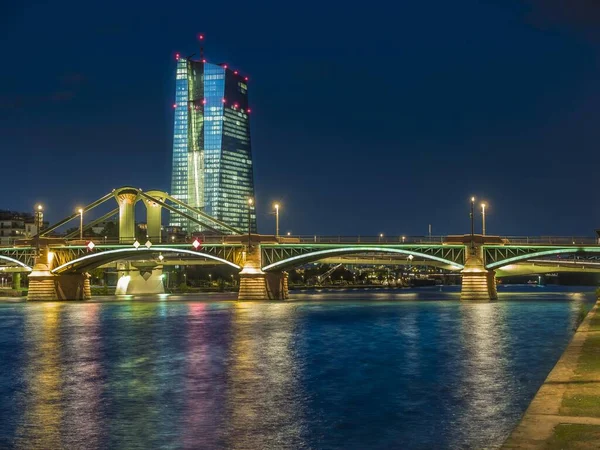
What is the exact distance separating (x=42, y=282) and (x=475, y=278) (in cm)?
5908

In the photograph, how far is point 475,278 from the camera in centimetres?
10106

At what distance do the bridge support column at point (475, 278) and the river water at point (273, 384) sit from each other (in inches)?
1503

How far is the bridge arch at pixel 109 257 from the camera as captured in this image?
353 feet

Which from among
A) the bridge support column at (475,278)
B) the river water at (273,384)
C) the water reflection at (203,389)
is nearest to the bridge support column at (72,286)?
the bridge support column at (475,278)

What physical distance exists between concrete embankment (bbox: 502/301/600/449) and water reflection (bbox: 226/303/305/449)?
5940 millimetres

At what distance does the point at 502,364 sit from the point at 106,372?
16683 millimetres

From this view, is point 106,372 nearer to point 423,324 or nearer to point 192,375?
point 192,375

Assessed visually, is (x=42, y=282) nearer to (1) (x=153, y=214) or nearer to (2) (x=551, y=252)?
(1) (x=153, y=214)

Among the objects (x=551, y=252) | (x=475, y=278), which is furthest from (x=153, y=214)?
(x=551, y=252)

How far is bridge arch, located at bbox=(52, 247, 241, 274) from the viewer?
353 ft

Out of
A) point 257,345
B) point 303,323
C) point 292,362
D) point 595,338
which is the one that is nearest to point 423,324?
point 303,323

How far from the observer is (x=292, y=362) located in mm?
38344

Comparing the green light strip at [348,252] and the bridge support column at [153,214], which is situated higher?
the bridge support column at [153,214]

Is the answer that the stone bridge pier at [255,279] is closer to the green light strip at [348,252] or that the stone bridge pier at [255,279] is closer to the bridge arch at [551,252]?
the green light strip at [348,252]
